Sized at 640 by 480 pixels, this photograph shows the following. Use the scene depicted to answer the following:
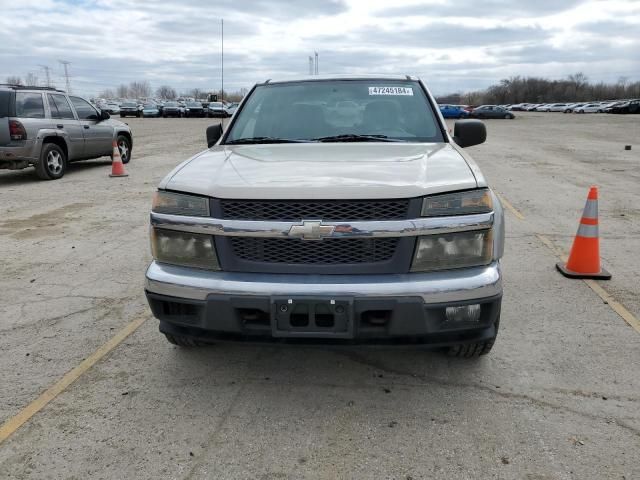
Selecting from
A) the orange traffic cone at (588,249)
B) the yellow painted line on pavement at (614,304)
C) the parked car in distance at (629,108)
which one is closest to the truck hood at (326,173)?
the yellow painted line on pavement at (614,304)

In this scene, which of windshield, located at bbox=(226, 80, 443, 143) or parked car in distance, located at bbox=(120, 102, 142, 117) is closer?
windshield, located at bbox=(226, 80, 443, 143)

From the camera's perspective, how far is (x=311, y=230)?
260 centimetres

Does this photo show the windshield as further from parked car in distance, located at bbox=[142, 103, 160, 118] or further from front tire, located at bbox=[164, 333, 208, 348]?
parked car in distance, located at bbox=[142, 103, 160, 118]

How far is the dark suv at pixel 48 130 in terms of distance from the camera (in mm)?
10055

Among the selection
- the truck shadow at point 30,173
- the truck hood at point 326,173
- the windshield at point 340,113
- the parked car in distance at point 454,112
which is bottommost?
the truck shadow at point 30,173

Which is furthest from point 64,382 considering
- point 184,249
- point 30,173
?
point 30,173

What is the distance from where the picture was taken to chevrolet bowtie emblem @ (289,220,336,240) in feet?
8.51

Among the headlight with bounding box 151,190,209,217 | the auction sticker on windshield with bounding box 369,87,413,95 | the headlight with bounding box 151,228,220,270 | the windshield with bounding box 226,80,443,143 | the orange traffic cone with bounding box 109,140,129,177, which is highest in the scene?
the auction sticker on windshield with bounding box 369,87,413,95

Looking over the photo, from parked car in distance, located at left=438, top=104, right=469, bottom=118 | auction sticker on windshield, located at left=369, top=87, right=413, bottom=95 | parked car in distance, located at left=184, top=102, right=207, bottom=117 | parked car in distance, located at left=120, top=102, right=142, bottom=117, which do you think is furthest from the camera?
parked car in distance, located at left=438, top=104, right=469, bottom=118

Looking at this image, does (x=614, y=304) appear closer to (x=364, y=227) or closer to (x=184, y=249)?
(x=364, y=227)

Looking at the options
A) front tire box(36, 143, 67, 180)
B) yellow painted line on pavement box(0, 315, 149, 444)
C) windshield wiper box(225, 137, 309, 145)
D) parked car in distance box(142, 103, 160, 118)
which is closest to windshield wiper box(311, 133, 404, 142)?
windshield wiper box(225, 137, 309, 145)

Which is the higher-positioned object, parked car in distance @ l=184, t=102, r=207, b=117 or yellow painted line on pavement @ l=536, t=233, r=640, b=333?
parked car in distance @ l=184, t=102, r=207, b=117

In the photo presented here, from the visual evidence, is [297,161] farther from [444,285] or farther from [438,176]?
[444,285]

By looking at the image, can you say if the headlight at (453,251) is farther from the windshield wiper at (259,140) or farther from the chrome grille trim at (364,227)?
the windshield wiper at (259,140)
